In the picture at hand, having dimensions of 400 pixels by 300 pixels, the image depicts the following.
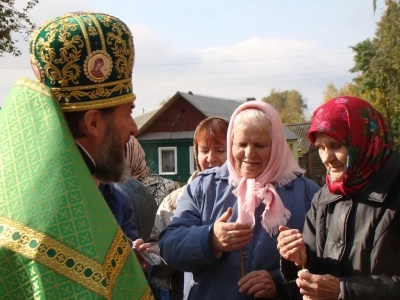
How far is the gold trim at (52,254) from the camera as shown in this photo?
1.87 metres

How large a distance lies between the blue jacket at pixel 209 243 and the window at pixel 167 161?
95.7 feet

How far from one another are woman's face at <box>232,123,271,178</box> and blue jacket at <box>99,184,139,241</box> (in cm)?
73

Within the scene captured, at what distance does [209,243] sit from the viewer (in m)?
3.25

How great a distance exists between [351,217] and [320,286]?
1.26 feet

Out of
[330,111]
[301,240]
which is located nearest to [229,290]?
[301,240]

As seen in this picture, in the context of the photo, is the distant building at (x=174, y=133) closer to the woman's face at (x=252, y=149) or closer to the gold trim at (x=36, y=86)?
the woman's face at (x=252, y=149)

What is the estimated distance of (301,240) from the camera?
2.96 meters

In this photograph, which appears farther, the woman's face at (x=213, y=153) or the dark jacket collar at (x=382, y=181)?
the woman's face at (x=213, y=153)

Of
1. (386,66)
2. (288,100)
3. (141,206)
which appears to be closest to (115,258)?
(141,206)

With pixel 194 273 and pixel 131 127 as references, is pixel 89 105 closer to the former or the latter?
pixel 131 127

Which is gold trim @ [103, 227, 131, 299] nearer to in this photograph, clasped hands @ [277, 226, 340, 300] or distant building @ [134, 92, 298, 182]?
clasped hands @ [277, 226, 340, 300]

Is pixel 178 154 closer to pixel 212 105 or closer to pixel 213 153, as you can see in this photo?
pixel 212 105

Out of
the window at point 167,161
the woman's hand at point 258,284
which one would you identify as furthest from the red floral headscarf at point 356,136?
the window at point 167,161

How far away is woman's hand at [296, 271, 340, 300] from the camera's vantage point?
2.83 meters
